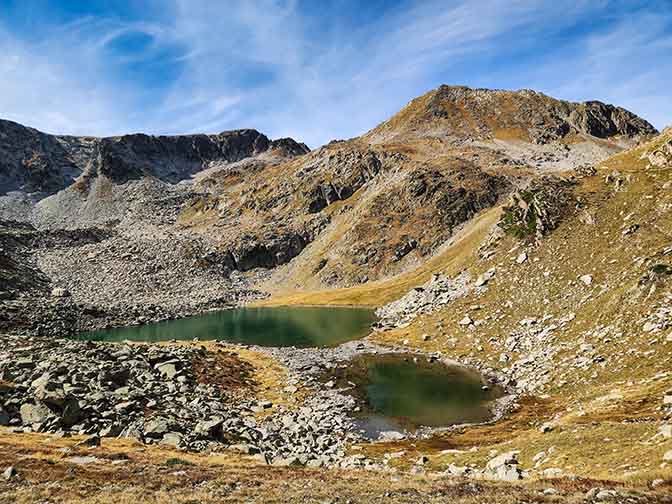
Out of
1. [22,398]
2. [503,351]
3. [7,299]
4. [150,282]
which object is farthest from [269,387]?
[150,282]

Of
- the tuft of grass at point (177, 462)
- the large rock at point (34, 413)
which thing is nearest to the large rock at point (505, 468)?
the tuft of grass at point (177, 462)

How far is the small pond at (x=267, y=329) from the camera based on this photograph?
304 feet

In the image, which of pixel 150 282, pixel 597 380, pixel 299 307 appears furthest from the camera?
pixel 150 282

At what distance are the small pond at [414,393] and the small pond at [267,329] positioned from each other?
2148 cm

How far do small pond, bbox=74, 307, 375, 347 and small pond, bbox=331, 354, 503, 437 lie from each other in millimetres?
21480

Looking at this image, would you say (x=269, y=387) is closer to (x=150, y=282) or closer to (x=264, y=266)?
(x=150, y=282)

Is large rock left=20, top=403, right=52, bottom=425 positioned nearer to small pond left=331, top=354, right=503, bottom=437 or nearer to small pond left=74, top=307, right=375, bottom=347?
small pond left=331, top=354, right=503, bottom=437

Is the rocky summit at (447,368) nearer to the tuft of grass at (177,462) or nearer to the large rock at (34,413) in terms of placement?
the large rock at (34,413)

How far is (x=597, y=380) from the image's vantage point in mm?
Result: 43781

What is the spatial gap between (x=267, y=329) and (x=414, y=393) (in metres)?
58.0

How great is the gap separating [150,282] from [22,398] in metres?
134

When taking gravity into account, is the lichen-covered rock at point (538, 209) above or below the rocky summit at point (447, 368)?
above

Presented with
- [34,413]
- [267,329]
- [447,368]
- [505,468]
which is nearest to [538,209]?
[447,368]

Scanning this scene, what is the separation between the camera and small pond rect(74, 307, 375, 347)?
92688 millimetres
